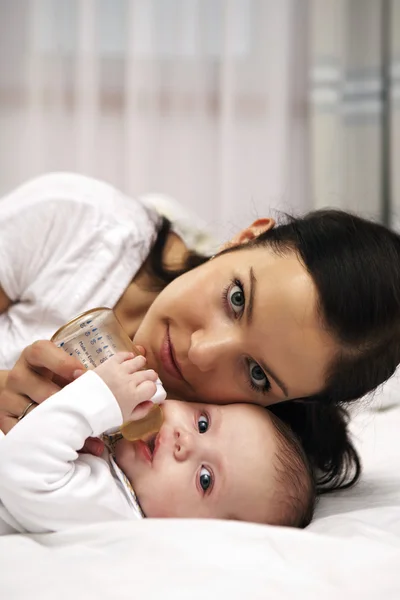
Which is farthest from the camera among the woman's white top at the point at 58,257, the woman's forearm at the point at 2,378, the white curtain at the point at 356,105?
the white curtain at the point at 356,105

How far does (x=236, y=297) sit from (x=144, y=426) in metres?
0.26

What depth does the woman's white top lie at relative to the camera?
1472 mm

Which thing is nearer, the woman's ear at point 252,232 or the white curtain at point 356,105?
the woman's ear at point 252,232

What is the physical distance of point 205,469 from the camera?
110 cm

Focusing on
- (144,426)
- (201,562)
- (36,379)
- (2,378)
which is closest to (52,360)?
(36,379)

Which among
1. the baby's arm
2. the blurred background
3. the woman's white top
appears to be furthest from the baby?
the blurred background

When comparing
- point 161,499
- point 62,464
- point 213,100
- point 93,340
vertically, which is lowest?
point 161,499

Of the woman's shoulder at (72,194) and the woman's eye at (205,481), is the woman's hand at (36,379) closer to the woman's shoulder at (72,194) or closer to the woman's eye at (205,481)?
the woman's eye at (205,481)

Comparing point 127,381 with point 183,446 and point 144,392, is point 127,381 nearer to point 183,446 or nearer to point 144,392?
point 144,392

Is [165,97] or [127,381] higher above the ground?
[165,97]

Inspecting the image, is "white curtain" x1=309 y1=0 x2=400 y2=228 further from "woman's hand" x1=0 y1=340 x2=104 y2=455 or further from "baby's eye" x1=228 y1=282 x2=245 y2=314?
"woman's hand" x1=0 y1=340 x2=104 y2=455

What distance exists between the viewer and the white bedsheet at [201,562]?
2.52ft

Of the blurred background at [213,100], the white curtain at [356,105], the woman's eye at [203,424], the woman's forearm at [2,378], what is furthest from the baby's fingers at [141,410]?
the white curtain at [356,105]

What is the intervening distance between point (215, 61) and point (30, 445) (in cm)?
237
